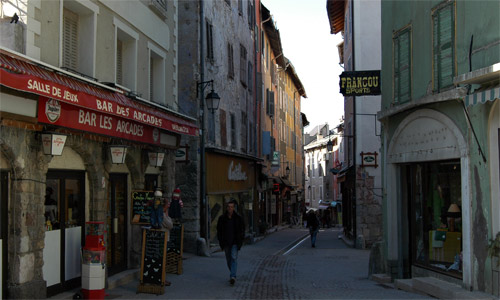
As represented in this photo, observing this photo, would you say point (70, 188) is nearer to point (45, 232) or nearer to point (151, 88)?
point (45, 232)

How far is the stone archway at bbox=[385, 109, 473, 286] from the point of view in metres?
9.27

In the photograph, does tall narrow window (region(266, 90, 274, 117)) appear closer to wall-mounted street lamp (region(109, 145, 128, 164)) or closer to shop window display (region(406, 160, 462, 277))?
shop window display (region(406, 160, 462, 277))

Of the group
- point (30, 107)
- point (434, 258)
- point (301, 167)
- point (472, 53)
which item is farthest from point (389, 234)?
point (301, 167)

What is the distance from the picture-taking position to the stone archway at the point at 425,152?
365 inches

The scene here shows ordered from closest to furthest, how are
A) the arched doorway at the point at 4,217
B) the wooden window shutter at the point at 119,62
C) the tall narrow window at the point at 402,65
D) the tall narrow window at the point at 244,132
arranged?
the arched doorway at the point at 4,217, the tall narrow window at the point at 402,65, the wooden window shutter at the point at 119,62, the tall narrow window at the point at 244,132

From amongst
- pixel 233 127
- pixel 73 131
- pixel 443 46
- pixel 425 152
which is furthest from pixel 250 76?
pixel 73 131

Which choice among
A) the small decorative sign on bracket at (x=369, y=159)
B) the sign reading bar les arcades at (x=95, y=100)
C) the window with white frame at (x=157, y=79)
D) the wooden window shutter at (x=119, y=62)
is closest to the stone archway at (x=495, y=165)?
the sign reading bar les arcades at (x=95, y=100)

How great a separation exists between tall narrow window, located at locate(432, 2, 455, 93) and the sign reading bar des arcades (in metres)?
6.21

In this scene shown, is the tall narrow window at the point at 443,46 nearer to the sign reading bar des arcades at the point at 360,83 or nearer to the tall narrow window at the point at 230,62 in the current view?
the sign reading bar des arcades at the point at 360,83

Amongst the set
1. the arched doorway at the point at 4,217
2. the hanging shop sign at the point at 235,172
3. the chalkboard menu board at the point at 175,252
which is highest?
the hanging shop sign at the point at 235,172

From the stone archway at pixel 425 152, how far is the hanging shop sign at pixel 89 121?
18.1ft

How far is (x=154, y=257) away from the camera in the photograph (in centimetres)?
1012

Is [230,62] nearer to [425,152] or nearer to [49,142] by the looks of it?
[425,152]

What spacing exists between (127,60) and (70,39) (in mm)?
2546
